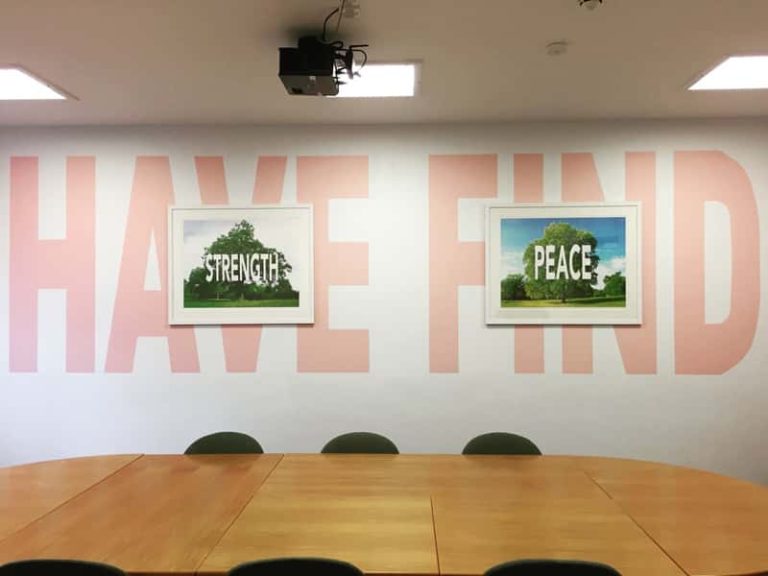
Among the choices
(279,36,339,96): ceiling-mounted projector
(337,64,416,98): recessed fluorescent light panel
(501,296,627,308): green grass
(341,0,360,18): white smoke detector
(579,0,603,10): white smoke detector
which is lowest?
(501,296,627,308): green grass

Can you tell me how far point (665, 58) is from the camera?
2723 mm

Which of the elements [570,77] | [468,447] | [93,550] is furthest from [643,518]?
[570,77]

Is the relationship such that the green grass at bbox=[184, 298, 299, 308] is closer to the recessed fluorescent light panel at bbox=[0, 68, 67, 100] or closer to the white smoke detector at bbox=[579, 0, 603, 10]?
the recessed fluorescent light panel at bbox=[0, 68, 67, 100]

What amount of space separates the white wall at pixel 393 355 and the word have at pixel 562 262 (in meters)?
0.34

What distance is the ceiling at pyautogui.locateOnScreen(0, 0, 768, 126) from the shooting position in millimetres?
2283

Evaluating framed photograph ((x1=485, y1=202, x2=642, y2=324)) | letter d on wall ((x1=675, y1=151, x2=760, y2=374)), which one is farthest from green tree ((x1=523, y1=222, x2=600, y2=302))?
letter d on wall ((x1=675, y1=151, x2=760, y2=374))

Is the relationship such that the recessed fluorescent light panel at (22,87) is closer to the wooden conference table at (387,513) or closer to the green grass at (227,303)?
the green grass at (227,303)

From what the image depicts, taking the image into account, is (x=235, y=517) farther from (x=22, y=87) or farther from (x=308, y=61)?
(x=22, y=87)

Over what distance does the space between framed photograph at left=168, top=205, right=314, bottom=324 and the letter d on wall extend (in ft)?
8.06

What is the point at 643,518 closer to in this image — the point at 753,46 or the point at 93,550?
the point at 93,550

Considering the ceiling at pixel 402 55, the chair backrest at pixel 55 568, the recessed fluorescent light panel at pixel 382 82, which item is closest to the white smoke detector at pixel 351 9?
the ceiling at pixel 402 55

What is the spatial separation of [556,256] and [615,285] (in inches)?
16.8

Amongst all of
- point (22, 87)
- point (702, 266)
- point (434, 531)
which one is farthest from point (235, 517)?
point (702, 266)

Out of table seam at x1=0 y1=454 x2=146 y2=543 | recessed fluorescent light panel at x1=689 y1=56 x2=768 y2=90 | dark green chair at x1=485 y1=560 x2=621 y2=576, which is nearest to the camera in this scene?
dark green chair at x1=485 y1=560 x2=621 y2=576
